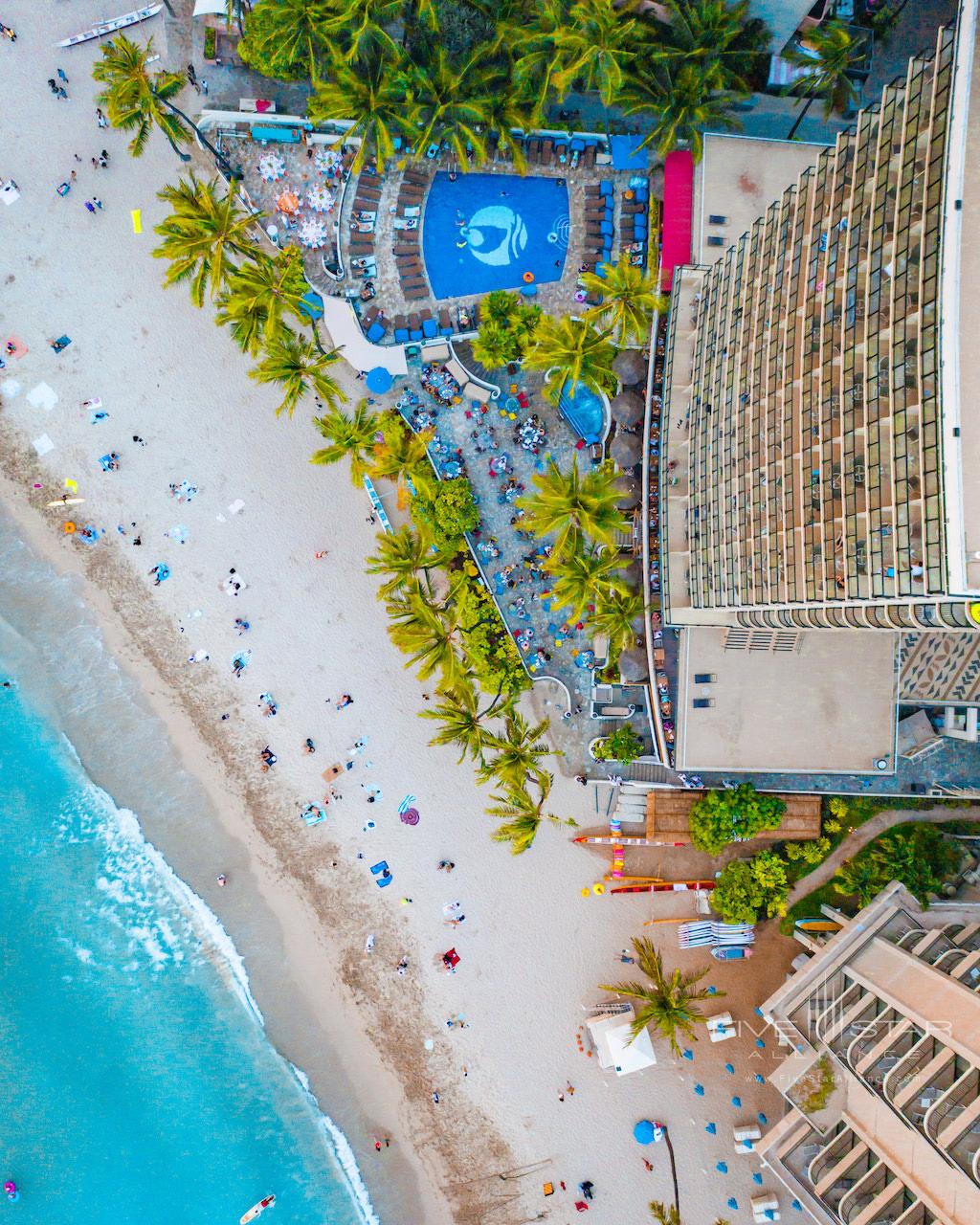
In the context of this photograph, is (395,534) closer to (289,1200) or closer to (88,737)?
(88,737)

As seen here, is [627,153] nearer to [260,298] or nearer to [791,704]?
[260,298]

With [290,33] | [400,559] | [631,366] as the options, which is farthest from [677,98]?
[400,559]

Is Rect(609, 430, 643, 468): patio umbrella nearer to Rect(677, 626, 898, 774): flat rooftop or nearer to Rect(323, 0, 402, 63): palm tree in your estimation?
Rect(677, 626, 898, 774): flat rooftop

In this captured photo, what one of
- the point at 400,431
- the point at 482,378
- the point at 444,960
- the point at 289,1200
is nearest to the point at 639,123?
the point at 482,378

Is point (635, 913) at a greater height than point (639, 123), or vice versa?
point (639, 123)

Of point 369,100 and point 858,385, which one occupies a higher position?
point 369,100

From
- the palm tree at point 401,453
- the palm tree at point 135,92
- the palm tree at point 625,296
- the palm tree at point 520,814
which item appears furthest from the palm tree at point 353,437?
the palm tree at point 520,814

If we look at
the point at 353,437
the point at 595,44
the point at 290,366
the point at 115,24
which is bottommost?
the point at 353,437
